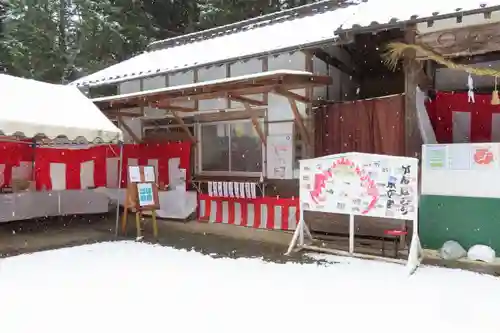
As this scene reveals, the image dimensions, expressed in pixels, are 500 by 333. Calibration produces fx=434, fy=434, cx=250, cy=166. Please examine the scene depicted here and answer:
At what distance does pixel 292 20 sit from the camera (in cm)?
1142

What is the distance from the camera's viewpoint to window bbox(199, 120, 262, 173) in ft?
31.3

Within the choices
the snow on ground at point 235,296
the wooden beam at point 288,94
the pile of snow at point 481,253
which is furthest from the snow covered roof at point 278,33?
the snow on ground at point 235,296

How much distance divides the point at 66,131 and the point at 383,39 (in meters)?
6.31

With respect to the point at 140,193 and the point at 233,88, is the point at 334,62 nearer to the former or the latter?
the point at 233,88

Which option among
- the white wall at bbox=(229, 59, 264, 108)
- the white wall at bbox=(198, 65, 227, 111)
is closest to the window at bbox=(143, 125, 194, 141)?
the white wall at bbox=(198, 65, 227, 111)

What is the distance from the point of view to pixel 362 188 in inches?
259

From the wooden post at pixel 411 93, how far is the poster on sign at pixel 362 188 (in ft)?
2.81

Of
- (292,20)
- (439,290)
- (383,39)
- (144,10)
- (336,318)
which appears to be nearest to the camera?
(336,318)

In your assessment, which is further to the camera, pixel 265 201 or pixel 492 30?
pixel 265 201

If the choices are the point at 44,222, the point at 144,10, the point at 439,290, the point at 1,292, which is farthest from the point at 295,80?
the point at 144,10

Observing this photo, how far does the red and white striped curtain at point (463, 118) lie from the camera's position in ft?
24.2

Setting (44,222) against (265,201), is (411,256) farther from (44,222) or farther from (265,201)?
(44,222)

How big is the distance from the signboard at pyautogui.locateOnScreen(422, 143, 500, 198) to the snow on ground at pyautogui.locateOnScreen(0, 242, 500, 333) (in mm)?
1314

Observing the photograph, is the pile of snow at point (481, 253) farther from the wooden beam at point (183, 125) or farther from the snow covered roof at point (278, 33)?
the wooden beam at point (183, 125)
